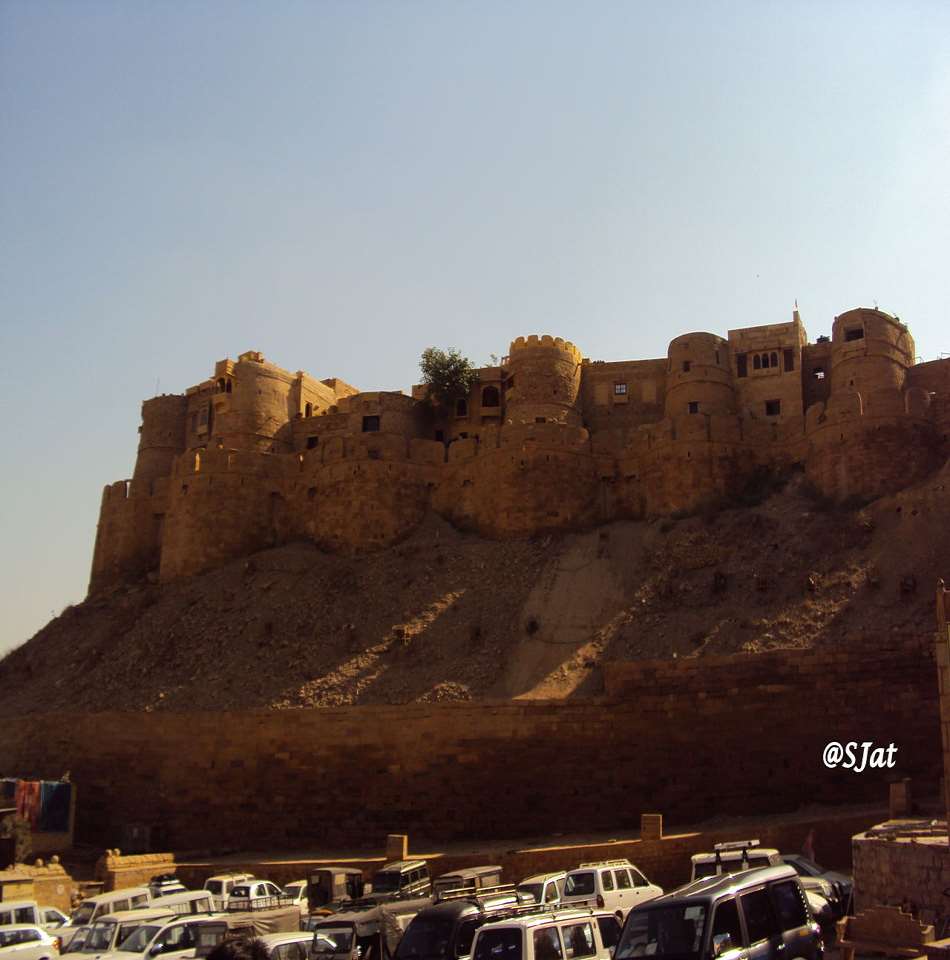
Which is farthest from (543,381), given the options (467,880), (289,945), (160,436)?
(289,945)

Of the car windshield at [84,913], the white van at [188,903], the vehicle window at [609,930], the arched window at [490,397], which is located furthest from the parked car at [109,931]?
the arched window at [490,397]

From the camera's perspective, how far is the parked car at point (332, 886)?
18.5 m

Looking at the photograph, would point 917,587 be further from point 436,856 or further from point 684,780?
point 436,856

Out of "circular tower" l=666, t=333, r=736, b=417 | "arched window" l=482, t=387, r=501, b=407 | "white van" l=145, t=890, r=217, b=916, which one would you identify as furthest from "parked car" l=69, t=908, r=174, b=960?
"arched window" l=482, t=387, r=501, b=407

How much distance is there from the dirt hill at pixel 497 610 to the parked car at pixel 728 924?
643 inches

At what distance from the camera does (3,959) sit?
48.9 feet

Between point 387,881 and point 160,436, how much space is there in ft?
99.3

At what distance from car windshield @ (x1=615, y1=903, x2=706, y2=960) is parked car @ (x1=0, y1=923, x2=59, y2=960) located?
29.2 feet

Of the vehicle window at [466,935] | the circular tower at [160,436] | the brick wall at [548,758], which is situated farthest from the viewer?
the circular tower at [160,436]

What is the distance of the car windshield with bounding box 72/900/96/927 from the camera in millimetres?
17016

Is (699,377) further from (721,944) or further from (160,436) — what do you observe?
(721,944)

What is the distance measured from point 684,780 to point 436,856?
5524 mm

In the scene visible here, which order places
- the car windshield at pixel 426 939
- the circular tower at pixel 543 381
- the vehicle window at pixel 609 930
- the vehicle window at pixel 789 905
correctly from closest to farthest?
the vehicle window at pixel 789 905 → the vehicle window at pixel 609 930 → the car windshield at pixel 426 939 → the circular tower at pixel 543 381

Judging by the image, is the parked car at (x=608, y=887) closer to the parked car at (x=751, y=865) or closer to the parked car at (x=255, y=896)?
the parked car at (x=751, y=865)
